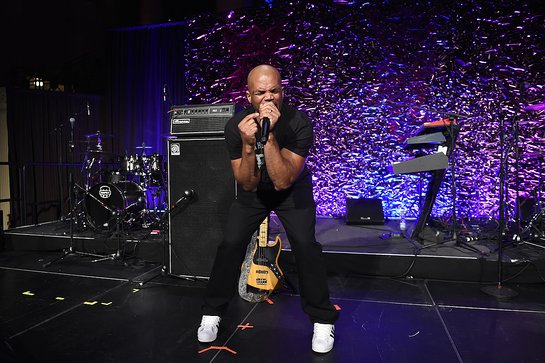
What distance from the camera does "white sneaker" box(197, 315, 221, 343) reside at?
231 cm

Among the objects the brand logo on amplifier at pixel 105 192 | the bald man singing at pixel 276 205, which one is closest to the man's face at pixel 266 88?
the bald man singing at pixel 276 205

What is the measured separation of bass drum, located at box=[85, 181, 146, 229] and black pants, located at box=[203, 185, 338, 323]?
9.28 feet

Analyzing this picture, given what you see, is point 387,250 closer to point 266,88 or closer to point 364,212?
point 364,212

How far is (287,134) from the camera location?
2.26m

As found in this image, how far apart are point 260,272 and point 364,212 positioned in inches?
102

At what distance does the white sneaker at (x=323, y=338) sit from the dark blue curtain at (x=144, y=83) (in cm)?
583

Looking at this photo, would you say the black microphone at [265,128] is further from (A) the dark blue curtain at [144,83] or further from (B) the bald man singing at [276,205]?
(A) the dark blue curtain at [144,83]

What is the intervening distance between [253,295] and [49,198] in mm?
5665

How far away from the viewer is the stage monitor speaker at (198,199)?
340 cm

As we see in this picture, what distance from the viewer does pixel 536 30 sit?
527cm

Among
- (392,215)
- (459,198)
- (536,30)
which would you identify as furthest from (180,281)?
(536,30)

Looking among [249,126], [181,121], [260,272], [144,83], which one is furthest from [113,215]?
[144,83]

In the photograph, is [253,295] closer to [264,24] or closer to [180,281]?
[180,281]

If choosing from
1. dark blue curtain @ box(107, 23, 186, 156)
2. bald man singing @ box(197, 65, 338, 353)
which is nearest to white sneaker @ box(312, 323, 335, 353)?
bald man singing @ box(197, 65, 338, 353)
